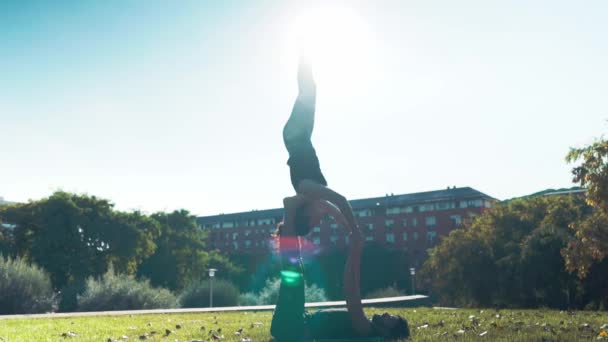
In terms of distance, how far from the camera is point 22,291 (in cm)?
2481

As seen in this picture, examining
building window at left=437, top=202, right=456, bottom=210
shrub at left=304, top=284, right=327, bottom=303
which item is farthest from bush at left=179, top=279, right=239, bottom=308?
building window at left=437, top=202, right=456, bottom=210

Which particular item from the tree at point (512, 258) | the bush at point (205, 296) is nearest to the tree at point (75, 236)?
the bush at point (205, 296)

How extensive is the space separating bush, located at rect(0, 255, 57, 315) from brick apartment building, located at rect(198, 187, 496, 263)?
2144 inches

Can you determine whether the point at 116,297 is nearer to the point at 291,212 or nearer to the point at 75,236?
the point at 75,236

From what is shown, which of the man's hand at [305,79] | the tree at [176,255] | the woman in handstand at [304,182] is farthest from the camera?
the tree at [176,255]

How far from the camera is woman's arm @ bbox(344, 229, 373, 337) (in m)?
7.51

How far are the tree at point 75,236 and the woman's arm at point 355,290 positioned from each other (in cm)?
3752

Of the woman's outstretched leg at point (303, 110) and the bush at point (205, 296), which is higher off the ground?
the woman's outstretched leg at point (303, 110)

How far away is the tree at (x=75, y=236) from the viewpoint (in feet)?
141

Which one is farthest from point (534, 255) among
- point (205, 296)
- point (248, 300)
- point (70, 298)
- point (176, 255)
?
point (176, 255)

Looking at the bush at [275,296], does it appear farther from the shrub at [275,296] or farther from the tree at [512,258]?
the tree at [512,258]

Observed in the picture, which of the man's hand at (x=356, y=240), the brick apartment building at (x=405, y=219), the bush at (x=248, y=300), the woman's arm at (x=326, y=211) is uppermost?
the brick apartment building at (x=405, y=219)

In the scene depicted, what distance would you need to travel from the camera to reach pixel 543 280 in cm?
2753

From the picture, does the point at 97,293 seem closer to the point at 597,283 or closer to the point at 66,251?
the point at 66,251
